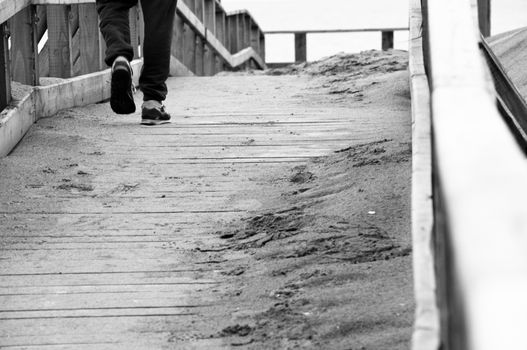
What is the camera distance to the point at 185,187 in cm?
538

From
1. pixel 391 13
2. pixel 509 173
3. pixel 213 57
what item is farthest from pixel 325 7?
pixel 509 173

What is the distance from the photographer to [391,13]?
96.7 ft

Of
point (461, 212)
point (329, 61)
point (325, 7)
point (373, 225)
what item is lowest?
point (325, 7)

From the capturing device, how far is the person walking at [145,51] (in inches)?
259

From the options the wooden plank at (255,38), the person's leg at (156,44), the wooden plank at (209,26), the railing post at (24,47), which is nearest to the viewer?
the railing post at (24,47)

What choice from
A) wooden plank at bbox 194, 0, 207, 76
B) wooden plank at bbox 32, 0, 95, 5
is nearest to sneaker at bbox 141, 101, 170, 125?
wooden plank at bbox 32, 0, 95, 5

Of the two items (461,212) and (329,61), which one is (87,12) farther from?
(461,212)

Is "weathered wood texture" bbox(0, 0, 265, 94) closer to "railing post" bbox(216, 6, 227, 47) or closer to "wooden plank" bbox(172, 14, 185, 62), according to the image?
"wooden plank" bbox(172, 14, 185, 62)

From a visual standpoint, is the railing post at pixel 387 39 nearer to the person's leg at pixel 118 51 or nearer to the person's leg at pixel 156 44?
the person's leg at pixel 156 44

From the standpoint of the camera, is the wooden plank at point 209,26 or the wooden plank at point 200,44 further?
the wooden plank at point 209,26

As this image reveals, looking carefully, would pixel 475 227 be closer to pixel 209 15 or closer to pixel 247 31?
pixel 209 15

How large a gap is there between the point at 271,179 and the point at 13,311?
200cm

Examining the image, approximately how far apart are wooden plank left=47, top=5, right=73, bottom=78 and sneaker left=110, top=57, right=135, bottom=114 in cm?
117

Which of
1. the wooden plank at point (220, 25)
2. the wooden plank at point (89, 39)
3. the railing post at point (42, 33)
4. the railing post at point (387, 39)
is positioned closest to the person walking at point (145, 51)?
the wooden plank at point (89, 39)
